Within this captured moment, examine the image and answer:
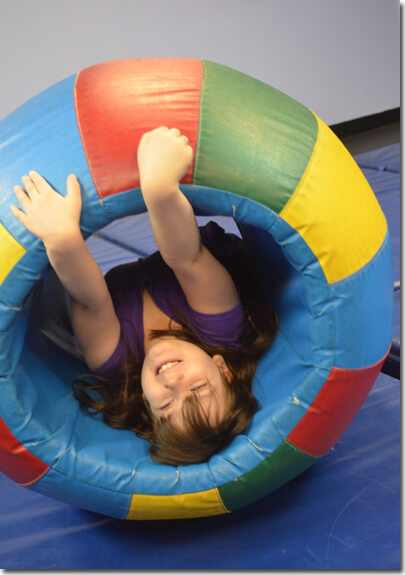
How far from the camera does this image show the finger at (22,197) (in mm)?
1137

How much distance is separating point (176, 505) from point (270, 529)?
200 millimetres

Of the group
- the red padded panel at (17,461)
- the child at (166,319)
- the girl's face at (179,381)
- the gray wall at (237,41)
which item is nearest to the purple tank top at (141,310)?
the child at (166,319)

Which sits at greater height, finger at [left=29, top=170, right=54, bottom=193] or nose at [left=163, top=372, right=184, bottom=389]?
finger at [left=29, top=170, right=54, bottom=193]

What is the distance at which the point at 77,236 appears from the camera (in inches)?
45.1

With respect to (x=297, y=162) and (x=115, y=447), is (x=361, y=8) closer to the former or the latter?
(x=297, y=162)

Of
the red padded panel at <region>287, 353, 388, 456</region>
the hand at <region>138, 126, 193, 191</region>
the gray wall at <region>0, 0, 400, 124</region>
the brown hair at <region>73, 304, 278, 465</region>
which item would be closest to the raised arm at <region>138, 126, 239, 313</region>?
the hand at <region>138, 126, 193, 191</region>

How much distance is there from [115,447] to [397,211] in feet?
5.23

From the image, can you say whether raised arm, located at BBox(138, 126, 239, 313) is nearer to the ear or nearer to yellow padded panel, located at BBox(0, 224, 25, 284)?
the ear

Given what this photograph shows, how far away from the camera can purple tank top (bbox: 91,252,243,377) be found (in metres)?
1.50

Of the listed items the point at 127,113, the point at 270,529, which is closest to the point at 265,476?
the point at 270,529

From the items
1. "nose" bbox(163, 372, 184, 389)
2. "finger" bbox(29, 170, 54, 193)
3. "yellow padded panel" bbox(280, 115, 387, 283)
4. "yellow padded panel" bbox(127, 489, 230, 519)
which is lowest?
"yellow padded panel" bbox(127, 489, 230, 519)

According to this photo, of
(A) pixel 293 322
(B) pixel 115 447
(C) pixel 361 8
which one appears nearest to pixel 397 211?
(A) pixel 293 322

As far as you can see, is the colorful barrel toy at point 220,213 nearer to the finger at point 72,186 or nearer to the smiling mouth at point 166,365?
the finger at point 72,186

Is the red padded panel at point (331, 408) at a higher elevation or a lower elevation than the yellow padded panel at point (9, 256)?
lower
